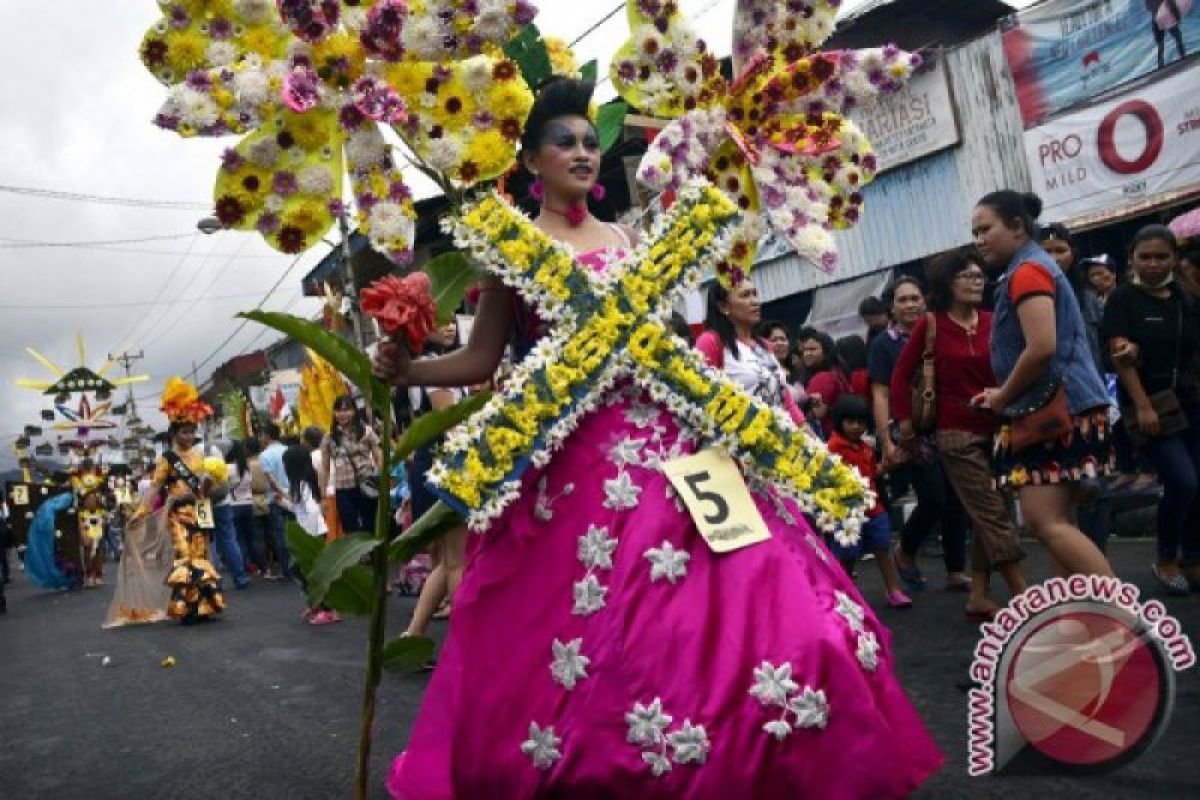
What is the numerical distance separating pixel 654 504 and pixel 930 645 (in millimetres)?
2837

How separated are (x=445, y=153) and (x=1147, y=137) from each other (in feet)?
32.7

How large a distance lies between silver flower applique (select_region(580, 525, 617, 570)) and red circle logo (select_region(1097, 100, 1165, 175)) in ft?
33.1

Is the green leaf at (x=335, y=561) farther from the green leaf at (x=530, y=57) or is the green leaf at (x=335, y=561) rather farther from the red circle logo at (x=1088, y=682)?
the red circle logo at (x=1088, y=682)

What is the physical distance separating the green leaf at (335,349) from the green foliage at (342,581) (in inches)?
14.1

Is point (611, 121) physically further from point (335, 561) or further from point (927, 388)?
point (927, 388)

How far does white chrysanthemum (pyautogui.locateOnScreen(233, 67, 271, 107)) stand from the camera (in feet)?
8.66

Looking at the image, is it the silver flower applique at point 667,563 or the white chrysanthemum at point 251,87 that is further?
the white chrysanthemum at point 251,87

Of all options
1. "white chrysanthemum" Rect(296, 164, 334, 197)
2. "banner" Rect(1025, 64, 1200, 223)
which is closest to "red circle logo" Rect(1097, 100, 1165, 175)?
"banner" Rect(1025, 64, 1200, 223)

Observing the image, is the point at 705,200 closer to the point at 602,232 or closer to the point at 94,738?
the point at 602,232

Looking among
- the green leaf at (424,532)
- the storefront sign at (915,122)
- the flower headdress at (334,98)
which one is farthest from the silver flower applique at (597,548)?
the storefront sign at (915,122)

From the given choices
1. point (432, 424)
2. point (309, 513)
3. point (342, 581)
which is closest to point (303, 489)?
point (309, 513)

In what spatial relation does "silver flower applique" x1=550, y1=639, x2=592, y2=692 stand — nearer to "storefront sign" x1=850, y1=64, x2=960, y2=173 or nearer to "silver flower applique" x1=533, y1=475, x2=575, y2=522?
"silver flower applique" x1=533, y1=475, x2=575, y2=522

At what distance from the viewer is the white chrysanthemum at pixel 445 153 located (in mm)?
2773

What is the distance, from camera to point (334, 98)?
274 centimetres
